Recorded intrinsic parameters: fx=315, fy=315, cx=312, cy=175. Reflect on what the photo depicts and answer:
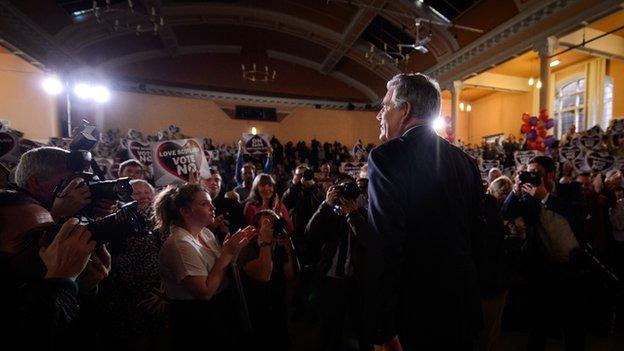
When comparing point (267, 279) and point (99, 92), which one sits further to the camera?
point (99, 92)

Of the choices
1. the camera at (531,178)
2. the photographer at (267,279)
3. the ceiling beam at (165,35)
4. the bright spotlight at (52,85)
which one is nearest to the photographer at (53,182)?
the photographer at (267,279)

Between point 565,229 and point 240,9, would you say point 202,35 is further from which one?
point 565,229

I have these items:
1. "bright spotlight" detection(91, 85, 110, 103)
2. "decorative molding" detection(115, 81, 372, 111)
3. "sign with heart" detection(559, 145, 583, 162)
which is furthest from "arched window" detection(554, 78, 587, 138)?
"bright spotlight" detection(91, 85, 110, 103)

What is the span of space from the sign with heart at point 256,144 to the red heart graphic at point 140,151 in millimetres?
1640

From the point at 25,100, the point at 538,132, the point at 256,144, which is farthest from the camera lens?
the point at 25,100

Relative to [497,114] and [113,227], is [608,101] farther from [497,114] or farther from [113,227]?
[113,227]

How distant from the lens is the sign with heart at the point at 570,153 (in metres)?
5.57

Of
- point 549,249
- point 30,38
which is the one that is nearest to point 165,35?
point 30,38

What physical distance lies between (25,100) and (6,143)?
11.9m

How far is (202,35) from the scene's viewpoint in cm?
1616

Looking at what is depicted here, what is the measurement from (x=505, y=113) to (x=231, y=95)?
52.1 feet

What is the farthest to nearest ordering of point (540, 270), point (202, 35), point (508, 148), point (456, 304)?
point (202, 35), point (508, 148), point (540, 270), point (456, 304)

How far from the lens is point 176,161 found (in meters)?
3.84

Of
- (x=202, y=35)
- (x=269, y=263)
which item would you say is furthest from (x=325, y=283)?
(x=202, y=35)
